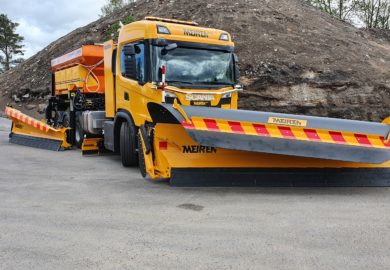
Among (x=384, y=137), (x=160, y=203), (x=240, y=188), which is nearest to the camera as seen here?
(x=160, y=203)

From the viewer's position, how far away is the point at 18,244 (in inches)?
161

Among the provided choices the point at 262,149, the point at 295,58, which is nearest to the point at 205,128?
the point at 262,149

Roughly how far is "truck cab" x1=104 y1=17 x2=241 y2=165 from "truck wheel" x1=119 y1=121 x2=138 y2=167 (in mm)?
21

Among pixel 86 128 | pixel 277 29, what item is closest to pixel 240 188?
pixel 86 128

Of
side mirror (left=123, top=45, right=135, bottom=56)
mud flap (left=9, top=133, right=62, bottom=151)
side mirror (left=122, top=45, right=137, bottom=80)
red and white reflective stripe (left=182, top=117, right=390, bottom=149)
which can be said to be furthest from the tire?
red and white reflective stripe (left=182, top=117, right=390, bottom=149)

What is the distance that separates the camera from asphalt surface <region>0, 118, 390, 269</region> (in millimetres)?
3750

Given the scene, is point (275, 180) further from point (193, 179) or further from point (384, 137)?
point (384, 137)

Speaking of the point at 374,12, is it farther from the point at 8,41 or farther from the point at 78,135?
the point at 8,41

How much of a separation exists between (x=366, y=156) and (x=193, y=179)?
7.98ft

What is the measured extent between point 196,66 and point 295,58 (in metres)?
10.1

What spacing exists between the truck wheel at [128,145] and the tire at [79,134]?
3.10 meters

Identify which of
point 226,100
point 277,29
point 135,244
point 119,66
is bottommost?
point 135,244

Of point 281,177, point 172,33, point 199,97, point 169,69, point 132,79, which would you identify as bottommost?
point 281,177

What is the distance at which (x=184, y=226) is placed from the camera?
4715 mm
